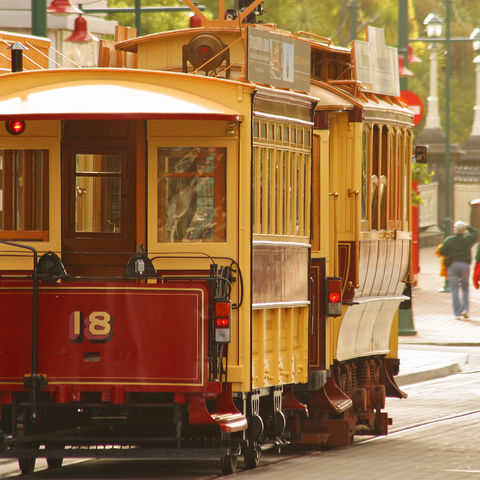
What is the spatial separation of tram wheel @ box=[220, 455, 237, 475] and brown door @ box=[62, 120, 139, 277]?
5.52 feet

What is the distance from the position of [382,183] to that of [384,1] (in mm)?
55766

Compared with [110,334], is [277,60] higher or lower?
higher

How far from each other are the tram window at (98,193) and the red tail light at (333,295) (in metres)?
1.91

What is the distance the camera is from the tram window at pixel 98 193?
11.9 m

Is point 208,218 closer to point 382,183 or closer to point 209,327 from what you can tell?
point 209,327

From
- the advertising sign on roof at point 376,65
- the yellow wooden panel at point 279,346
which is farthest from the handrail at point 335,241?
the advertising sign on roof at point 376,65

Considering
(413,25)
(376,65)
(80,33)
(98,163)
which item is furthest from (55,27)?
(413,25)

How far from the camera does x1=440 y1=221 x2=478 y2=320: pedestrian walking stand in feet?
99.6

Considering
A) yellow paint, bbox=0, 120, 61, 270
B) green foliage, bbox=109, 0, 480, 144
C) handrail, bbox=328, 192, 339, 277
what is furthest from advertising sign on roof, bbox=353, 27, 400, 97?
green foliage, bbox=109, 0, 480, 144

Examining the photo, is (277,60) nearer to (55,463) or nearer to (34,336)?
(34,336)

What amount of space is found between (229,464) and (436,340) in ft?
51.3

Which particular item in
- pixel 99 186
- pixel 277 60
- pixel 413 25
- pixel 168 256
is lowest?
pixel 168 256

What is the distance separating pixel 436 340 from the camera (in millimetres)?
26703

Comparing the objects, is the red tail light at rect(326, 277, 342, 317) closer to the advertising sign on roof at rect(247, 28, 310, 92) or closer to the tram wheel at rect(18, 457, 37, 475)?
the advertising sign on roof at rect(247, 28, 310, 92)
